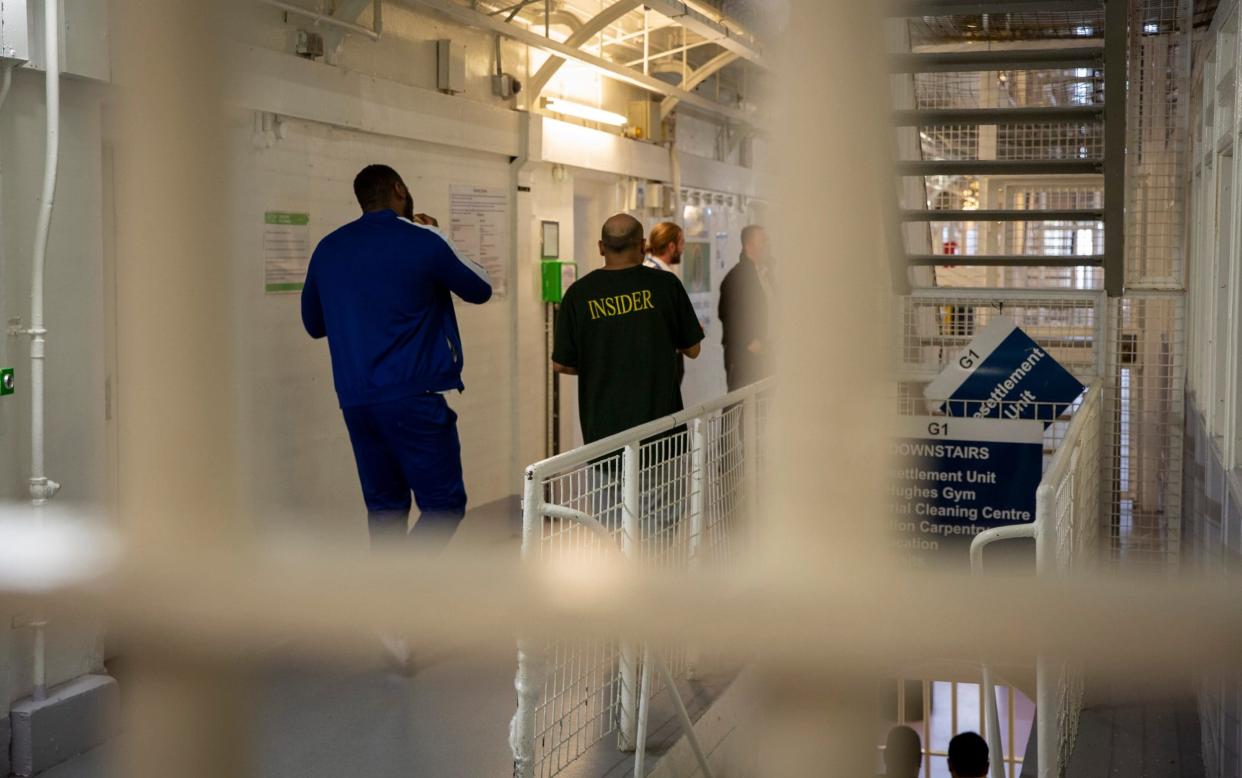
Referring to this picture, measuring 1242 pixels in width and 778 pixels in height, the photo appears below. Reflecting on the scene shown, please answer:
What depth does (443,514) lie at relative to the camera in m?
4.15

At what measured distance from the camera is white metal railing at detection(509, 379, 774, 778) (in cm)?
304

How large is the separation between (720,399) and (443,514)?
0.93m

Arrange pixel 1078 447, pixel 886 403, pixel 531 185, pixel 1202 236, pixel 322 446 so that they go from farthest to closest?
pixel 531 185
pixel 1202 236
pixel 322 446
pixel 1078 447
pixel 886 403

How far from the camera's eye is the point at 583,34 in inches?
293

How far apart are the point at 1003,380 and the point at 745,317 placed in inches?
47.0

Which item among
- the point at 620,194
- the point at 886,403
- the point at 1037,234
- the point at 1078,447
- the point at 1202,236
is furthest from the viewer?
the point at 1037,234

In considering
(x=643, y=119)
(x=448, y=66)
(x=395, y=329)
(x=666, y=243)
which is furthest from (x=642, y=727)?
(x=643, y=119)

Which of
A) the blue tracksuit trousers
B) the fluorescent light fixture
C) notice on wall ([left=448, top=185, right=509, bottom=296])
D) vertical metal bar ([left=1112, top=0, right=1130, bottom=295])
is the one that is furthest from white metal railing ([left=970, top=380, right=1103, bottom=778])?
the fluorescent light fixture

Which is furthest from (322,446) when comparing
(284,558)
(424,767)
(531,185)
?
(284,558)

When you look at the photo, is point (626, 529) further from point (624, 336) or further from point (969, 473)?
point (969, 473)

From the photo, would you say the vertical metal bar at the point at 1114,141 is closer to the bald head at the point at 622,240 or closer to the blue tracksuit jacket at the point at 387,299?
the bald head at the point at 622,240

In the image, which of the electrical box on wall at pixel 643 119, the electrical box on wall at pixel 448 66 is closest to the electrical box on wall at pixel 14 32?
the electrical box on wall at pixel 448 66

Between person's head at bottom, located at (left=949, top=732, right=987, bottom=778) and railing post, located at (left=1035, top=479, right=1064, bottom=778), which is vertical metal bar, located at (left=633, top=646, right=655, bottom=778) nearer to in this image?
person's head at bottom, located at (left=949, top=732, right=987, bottom=778)

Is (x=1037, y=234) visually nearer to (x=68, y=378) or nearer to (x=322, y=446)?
(x=322, y=446)
